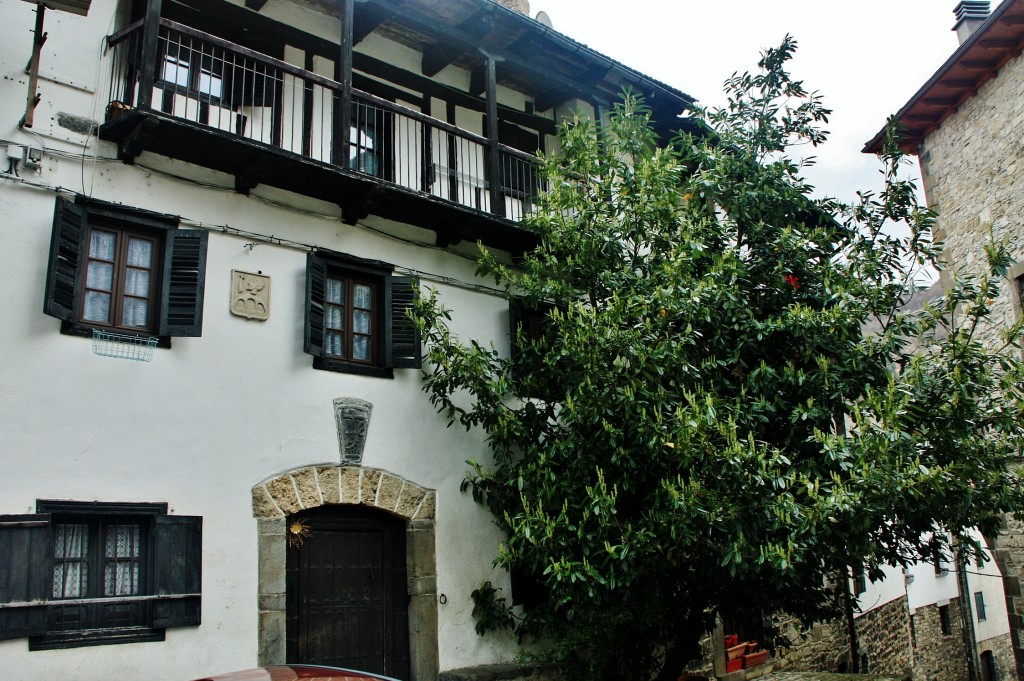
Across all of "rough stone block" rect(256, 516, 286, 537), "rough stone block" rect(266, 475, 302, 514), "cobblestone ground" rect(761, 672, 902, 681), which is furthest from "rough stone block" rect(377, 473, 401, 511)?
"cobblestone ground" rect(761, 672, 902, 681)

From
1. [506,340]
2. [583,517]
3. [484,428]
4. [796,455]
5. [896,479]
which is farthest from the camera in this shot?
[506,340]

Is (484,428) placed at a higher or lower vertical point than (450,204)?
lower

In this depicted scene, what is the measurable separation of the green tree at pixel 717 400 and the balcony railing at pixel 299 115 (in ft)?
5.31

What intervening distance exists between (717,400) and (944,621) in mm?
18384

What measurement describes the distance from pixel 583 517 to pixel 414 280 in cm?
305

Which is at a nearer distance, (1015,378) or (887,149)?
(1015,378)

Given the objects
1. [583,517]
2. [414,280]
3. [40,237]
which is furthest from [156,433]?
[583,517]

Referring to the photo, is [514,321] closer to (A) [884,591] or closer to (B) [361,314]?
(B) [361,314]

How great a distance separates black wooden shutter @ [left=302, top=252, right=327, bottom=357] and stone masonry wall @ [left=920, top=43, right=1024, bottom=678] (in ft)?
30.0

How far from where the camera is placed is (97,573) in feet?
23.3

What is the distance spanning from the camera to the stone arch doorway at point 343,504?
307 inches

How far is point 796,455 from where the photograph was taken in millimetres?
8773

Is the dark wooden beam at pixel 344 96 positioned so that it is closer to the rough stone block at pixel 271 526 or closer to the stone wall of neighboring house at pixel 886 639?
the rough stone block at pixel 271 526

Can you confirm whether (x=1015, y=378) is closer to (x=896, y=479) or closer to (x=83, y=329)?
(x=896, y=479)
